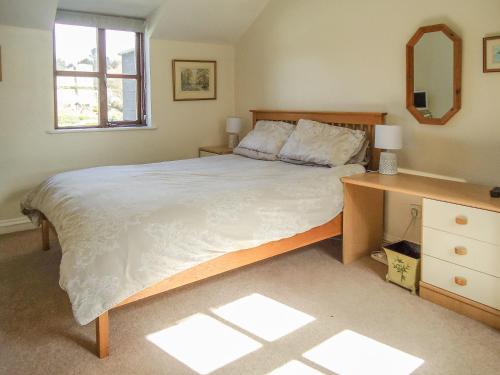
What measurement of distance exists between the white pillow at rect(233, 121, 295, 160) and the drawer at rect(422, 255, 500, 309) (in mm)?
1716

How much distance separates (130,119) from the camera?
15.3 feet

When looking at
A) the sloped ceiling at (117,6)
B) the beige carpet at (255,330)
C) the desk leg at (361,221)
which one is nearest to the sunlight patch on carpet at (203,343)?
the beige carpet at (255,330)

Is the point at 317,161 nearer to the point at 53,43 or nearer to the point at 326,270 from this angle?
the point at 326,270

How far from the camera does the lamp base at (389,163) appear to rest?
3.14m

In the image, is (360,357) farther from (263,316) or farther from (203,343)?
(203,343)

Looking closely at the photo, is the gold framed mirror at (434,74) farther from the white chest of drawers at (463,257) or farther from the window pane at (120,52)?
the window pane at (120,52)

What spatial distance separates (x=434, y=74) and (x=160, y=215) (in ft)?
7.10

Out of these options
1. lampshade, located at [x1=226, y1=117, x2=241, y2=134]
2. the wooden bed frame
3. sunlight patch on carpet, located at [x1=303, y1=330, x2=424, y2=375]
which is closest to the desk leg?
the wooden bed frame

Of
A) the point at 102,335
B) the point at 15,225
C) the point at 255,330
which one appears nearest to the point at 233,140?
the point at 15,225

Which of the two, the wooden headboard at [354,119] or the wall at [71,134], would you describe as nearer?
the wooden headboard at [354,119]

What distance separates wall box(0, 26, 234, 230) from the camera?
3816mm

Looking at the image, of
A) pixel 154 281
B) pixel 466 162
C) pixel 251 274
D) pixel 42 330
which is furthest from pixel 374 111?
pixel 42 330

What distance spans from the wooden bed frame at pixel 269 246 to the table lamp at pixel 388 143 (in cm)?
29

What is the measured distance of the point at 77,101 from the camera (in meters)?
4.33
